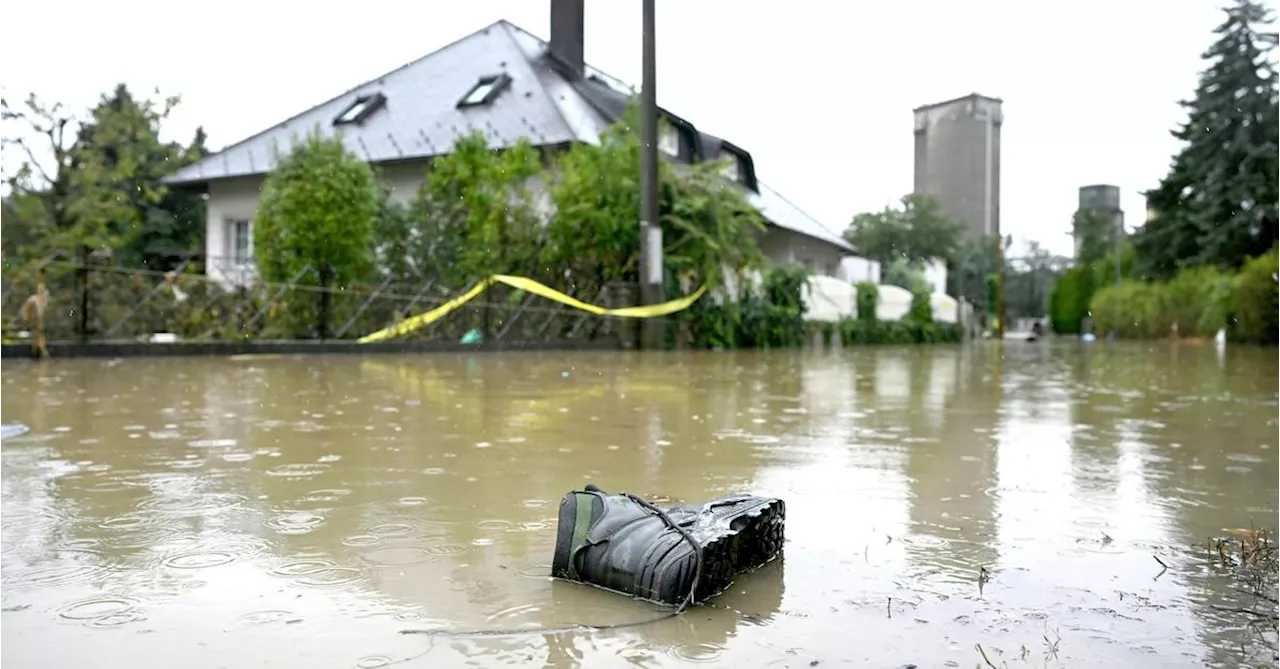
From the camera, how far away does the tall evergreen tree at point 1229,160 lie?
106ft

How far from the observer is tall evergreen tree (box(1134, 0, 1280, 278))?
106 ft

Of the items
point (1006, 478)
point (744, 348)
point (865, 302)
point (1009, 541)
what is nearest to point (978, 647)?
point (1009, 541)

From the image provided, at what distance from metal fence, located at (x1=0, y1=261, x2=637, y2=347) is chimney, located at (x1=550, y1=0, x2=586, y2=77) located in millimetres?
11800

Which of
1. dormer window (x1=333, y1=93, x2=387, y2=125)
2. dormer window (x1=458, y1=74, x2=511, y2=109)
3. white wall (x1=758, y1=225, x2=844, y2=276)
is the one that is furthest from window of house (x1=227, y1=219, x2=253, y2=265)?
white wall (x1=758, y1=225, x2=844, y2=276)

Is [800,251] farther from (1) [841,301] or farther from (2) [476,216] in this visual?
(2) [476,216]

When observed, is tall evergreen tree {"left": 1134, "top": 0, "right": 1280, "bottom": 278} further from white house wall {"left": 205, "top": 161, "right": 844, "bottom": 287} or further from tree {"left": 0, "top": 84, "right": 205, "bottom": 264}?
tree {"left": 0, "top": 84, "right": 205, "bottom": 264}

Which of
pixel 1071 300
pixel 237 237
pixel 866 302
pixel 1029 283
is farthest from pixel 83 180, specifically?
pixel 1029 283

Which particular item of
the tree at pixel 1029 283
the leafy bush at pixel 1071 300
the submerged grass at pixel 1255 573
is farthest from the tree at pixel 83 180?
the tree at pixel 1029 283

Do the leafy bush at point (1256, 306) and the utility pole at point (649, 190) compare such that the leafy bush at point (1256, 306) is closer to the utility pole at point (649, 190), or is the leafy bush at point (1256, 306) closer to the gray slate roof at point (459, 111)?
the gray slate roof at point (459, 111)

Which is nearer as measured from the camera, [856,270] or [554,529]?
[554,529]

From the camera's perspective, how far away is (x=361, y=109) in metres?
27.8

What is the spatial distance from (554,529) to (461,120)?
919 inches

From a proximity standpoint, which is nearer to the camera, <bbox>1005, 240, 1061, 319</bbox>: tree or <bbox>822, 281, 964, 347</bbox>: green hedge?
<bbox>822, 281, 964, 347</bbox>: green hedge

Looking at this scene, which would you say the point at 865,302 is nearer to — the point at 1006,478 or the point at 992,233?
the point at 1006,478
